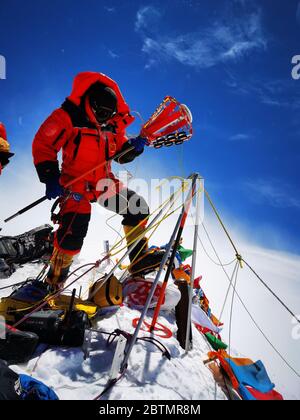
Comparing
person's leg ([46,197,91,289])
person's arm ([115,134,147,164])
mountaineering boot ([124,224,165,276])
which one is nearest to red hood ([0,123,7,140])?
person's leg ([46,197,91,289])

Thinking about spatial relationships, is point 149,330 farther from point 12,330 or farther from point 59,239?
point 59,239

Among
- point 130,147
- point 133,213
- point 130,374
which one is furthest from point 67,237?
point 130,374

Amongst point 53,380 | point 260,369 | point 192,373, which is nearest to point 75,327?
point 53,380

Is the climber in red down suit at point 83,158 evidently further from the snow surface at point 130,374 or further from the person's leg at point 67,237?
the snow surface at point 130,374

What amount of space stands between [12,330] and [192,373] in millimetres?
1906

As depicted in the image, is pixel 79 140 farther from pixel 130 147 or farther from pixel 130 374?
pixel 130 374

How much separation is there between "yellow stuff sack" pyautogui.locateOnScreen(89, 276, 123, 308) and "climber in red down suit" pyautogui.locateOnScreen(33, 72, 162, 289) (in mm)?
493

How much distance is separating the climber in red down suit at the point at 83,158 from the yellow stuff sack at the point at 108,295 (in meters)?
0.49

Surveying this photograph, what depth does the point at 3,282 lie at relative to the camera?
4770mm

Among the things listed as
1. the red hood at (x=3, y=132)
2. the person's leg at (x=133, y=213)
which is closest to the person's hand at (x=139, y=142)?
the person's leg at (x=133, y=213)

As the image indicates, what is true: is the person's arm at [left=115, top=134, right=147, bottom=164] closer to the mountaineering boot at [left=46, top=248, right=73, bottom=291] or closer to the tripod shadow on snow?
the mountaineering boot at [left=46, top=248, right=73, bottom=291]

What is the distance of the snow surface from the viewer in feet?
7.22

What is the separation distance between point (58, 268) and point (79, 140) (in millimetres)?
2066
